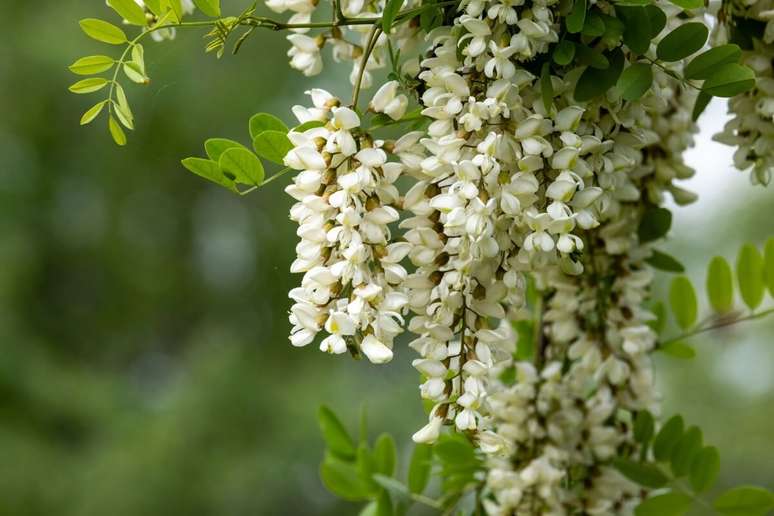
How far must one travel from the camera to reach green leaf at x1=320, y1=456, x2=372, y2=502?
0.77m

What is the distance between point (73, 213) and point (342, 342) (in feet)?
15.9

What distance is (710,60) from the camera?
526mm

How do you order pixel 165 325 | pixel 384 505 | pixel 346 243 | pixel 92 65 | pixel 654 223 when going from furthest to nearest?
pixel 165 325
pixel 384 505
pixel 654 223
pixel 92 65
pixel 346 243

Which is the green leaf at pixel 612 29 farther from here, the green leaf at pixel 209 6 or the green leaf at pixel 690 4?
the green leaf at pixel 209 6

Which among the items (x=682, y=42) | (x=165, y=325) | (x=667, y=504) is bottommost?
(x=667, y=504)

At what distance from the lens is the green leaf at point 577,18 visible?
47 cm

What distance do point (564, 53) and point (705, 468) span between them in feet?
1.20

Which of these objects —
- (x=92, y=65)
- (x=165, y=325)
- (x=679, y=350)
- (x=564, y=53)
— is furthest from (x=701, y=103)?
(x=165, y=325)

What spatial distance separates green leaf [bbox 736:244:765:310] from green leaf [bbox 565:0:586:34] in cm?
37

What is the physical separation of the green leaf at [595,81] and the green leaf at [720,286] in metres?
0.34

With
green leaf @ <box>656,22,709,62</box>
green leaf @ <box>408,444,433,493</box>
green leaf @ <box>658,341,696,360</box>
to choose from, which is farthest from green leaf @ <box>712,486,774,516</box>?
green leaf @ <box>656,22,709,62</box>

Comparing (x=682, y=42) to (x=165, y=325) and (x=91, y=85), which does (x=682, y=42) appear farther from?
(x=165, y=325)

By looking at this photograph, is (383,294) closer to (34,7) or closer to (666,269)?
(666,269)

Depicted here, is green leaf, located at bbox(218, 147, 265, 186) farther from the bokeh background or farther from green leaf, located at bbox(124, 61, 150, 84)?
the bokeh background
